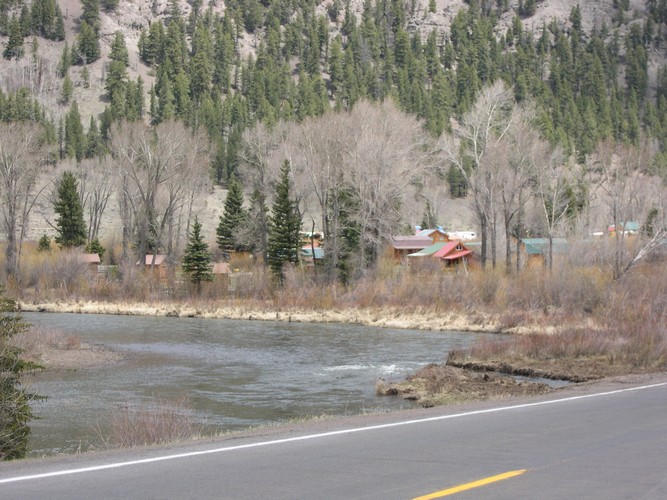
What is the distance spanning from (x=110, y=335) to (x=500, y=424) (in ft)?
106

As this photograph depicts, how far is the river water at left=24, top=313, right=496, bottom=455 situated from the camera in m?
20.2

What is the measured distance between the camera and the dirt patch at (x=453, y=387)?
20411mm

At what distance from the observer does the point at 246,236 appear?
79.1 metres

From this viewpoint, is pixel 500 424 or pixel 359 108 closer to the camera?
pixel 500 424

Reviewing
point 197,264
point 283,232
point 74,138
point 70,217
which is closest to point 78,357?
point 197,264

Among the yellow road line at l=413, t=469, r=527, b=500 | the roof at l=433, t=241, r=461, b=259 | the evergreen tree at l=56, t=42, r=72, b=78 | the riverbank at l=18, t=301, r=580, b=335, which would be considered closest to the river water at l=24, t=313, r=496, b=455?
the riverbank at l=18, t=301, r=580, b=335

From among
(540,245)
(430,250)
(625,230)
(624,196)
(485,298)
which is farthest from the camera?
(430,250)

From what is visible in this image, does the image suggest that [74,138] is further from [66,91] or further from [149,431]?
[149,431]

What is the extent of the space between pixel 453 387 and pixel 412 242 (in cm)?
7704

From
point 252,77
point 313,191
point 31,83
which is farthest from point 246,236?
point 31,83

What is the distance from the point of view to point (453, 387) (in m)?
22.7

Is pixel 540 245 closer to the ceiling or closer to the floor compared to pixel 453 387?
closer to the ceiling

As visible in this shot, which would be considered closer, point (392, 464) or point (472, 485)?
point (472, 485)

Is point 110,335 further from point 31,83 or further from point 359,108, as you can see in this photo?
point 31,83
